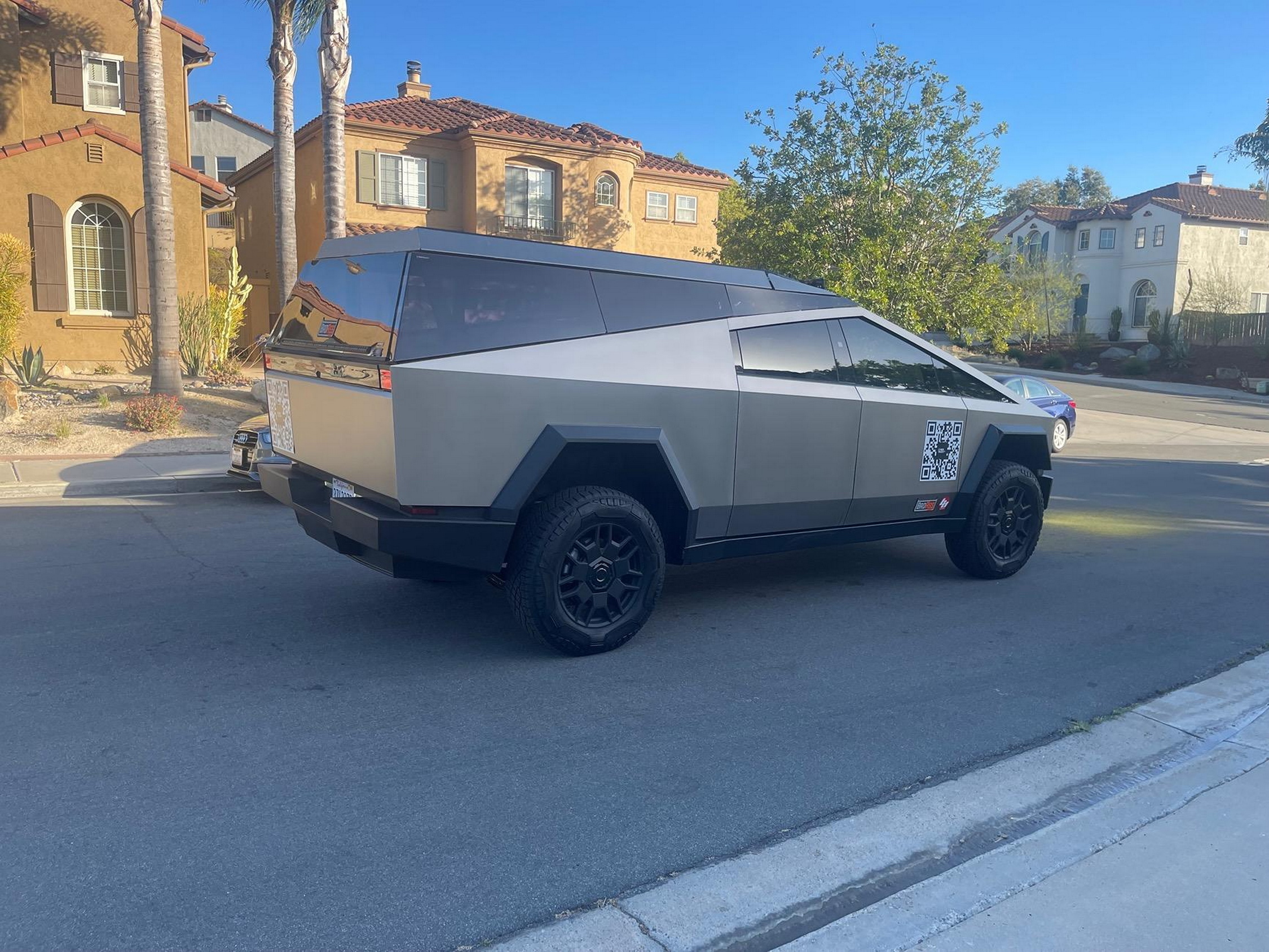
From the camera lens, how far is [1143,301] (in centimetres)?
5209

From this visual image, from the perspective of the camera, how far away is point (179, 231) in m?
18.8

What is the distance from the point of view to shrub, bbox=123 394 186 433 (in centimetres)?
1277

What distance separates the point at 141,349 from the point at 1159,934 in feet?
64.3

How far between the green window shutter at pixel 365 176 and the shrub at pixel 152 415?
13.2 meters

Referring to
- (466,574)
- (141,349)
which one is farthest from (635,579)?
(141,349)

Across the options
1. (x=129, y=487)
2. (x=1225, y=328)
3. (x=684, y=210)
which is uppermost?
(x=684, y=210)

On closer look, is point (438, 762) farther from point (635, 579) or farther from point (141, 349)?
point (141, 349)

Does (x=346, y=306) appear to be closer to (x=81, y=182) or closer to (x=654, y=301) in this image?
(x=654, y=301)

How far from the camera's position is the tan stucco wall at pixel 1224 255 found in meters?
49.2

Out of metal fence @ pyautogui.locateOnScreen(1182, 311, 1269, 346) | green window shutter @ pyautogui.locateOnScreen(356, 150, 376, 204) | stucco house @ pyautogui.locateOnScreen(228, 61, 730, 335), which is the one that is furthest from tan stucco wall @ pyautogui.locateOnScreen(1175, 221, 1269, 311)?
green window shutter @ pyautogui.locateOnScreen(356, 150, 376, 204)

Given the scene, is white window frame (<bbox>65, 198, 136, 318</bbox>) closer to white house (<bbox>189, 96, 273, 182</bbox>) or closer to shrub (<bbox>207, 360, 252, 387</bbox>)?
shrub (<bbox>207, 360, 252, 387</bbox>)

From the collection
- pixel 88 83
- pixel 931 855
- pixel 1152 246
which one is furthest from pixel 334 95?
pixel 1152 246

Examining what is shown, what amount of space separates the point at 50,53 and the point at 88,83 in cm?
77

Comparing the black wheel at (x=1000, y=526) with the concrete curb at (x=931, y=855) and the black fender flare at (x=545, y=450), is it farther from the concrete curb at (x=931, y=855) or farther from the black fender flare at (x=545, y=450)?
the black fender flare at (x=545, y=450)
